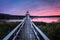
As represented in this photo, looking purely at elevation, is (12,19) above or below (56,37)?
above

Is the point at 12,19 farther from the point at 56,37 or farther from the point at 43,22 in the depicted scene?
the point at 56,37

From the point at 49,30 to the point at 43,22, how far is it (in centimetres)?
20

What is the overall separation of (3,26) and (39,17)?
73 cm

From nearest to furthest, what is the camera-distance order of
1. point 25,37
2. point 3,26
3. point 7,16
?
point 25,37 < point 3,26 < point 7,16

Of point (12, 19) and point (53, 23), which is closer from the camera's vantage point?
point (12, 19)

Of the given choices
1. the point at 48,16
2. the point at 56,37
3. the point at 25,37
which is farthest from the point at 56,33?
the point at 25,37

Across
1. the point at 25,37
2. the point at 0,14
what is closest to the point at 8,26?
the point at 0,14

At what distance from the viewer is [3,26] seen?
3682 mm

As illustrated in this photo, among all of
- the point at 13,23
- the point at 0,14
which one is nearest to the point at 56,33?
the point at 13,23

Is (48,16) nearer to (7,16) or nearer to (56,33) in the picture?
(56,33)

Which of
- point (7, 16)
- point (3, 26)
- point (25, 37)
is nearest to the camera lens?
point (25, 37)

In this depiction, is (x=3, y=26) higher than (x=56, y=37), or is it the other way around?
(x=3, y=26)

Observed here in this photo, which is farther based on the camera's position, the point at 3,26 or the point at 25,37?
the point at 3,26

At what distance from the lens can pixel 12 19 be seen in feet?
12.2
